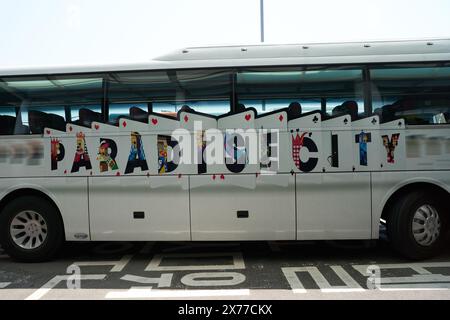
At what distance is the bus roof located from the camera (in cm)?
638

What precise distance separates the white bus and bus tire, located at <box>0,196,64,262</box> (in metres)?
0.27

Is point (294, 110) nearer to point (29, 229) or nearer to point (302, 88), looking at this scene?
point (302, 88)

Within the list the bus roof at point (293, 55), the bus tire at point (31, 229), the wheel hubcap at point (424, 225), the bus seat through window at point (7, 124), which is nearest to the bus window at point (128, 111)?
the bus roof at point (293, 55)

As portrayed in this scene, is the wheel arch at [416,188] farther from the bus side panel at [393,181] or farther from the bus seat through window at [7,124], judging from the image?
the bus seat through window at [7,124]

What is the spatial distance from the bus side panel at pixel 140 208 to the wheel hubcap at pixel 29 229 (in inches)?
36.0

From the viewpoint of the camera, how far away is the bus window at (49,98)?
21.6ft

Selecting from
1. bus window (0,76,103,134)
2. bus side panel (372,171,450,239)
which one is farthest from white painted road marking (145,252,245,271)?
bus window (0,76,103,134)

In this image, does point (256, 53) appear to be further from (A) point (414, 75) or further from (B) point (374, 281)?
(B) point (374, 281)

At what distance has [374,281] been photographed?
5609 millimetres

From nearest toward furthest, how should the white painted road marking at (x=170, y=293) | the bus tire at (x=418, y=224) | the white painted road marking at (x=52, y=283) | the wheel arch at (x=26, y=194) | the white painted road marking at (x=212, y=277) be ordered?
the white painted road marking at (x=170, y=293)
the white painted road marking at (x=52, y=283)
the white painted road marking at (x=212, y=277)
the bus tire at (x=418, y=224)
the wheel arch at (x=26, y=194)

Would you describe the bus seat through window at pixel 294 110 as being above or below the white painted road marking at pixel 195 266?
above

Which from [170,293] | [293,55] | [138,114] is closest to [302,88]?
[293,55]

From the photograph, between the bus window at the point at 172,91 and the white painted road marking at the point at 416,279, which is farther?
the bus window at the point at 172,91

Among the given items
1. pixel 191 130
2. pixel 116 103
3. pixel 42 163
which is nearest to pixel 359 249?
pixel 191 130
